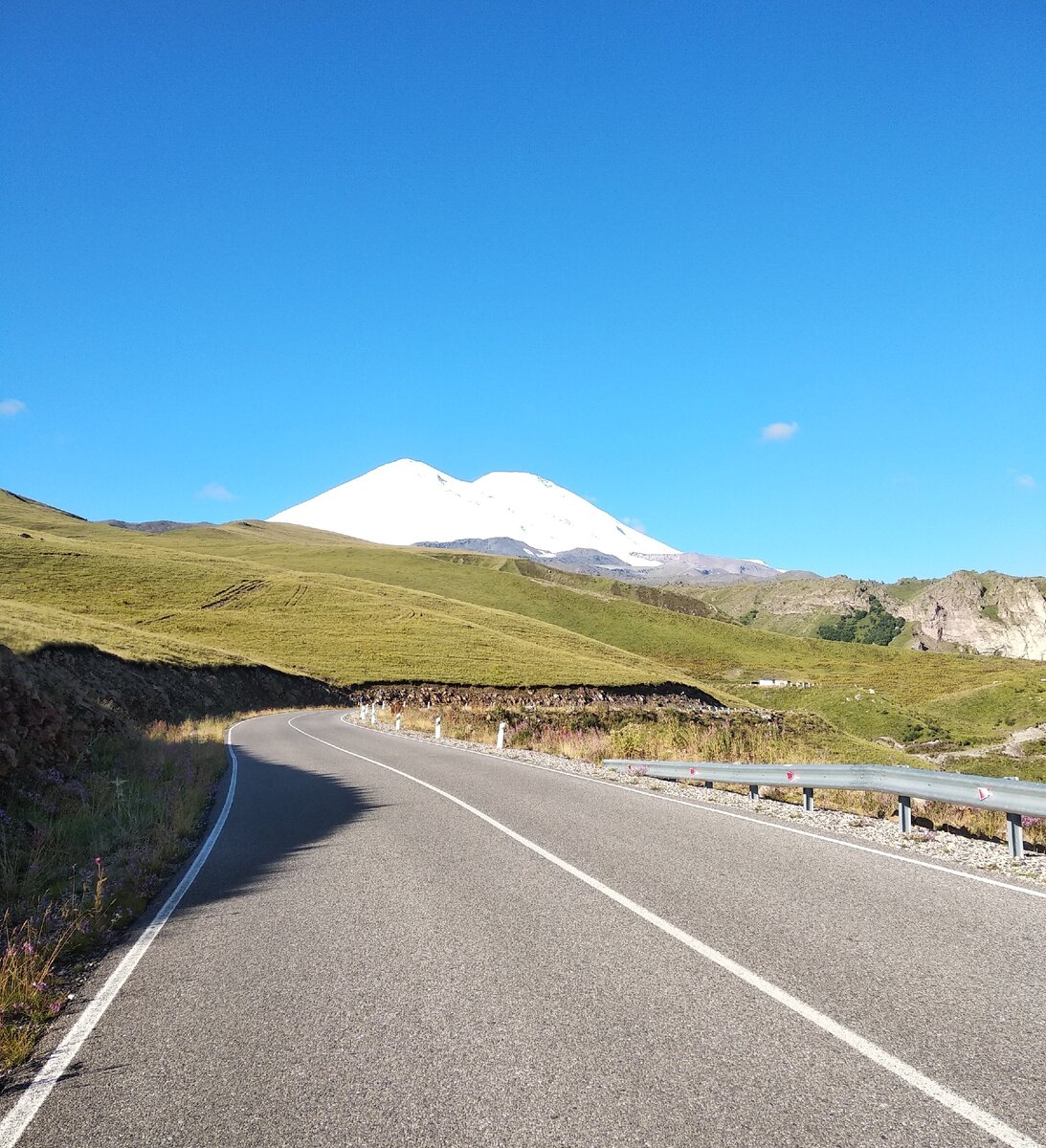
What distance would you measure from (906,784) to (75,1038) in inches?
398

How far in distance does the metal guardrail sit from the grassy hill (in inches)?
1303

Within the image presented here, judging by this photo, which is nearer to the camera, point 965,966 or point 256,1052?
point 256,1052

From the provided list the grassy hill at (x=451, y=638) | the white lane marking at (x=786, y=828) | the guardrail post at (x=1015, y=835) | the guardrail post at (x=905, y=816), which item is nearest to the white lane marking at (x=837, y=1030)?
the white lane marking at (x=786, y=828)

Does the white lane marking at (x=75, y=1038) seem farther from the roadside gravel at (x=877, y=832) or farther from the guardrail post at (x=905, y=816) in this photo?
the guardrail post at (x=905, y=816)

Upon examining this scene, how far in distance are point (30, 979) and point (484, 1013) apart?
3134 millimetres

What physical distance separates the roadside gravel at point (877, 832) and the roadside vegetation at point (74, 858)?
28.2ft

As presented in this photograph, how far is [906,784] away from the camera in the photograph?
1106cm

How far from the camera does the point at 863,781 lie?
38.6 ft

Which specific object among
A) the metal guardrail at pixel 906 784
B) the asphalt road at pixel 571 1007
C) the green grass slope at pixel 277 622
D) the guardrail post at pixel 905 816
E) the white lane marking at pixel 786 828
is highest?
the green grass slope at pixel 277 622

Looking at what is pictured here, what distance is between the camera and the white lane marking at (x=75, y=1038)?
3.82 meters

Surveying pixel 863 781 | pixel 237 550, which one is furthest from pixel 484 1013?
pixel 237 550

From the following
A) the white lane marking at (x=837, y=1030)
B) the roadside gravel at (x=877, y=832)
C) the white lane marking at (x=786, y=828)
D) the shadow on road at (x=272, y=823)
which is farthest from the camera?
the roadside gravel at (x=877, y=832)

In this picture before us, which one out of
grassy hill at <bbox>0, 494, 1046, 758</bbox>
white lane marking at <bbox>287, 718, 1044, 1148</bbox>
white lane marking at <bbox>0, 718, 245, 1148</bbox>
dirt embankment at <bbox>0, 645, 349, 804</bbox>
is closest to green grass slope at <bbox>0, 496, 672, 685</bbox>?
grassy hill at <bbox>0, 494, 1046, 758</bbox>

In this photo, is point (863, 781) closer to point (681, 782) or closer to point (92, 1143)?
point (681, 782)
